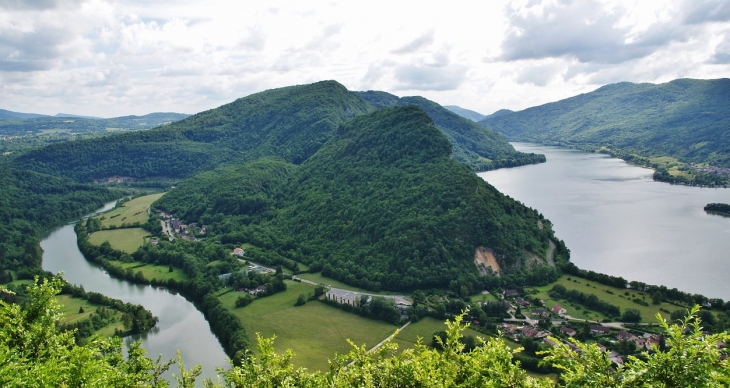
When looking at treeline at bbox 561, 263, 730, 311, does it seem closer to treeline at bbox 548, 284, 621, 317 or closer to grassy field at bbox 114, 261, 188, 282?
treeline at bbox 548, 284, 621, 317

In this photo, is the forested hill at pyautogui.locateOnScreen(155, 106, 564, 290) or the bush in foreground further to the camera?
the forested hill at pyautogui.locateOnScreen(155, 106, 564, 290)

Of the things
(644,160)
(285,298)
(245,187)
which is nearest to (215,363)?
(285,298)

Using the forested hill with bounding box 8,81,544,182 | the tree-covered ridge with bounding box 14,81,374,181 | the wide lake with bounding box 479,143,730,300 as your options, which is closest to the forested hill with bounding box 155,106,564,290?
the wide lake with bounding box 479,143,730,300

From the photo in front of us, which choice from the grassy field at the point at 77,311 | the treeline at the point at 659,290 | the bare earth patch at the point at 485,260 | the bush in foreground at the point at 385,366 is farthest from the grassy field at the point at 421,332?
the grassy field at the point at 77,311

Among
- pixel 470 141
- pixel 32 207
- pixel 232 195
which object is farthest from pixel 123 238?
pixel 470 141

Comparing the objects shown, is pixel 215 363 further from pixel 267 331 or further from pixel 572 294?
pixel 572 294

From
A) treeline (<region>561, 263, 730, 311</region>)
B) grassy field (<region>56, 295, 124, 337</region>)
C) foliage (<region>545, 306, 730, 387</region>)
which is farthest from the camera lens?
grassy field (<region>56, 295, 124, 337</region>)

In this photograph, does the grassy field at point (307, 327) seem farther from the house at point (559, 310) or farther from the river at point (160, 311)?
the house at point (559, 310)
